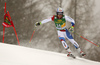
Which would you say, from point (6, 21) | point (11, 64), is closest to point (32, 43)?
point (6, 21)

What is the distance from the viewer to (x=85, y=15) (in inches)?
193

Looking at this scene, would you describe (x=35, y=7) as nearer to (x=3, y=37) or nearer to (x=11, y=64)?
(x=3, y=37)

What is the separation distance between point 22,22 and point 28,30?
401 millimetres

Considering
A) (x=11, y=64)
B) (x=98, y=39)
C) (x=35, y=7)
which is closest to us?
(x=11, y=64)

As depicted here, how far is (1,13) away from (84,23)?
3.23 m

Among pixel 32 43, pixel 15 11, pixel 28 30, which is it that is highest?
pixel 15 11

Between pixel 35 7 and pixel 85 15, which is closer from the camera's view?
pixel 85 15

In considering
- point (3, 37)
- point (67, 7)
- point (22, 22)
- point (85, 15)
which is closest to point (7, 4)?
point (22, 22)

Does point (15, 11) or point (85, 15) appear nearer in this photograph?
point (85, 15)

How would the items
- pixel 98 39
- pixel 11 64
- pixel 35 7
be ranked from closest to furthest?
pixel 11 64
pixel 98 39
pixel 35 7

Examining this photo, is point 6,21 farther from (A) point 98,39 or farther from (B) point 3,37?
(A) point 98,39

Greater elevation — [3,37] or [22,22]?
[22,22]

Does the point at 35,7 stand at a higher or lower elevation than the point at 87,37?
higher

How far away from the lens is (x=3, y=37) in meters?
5.54
